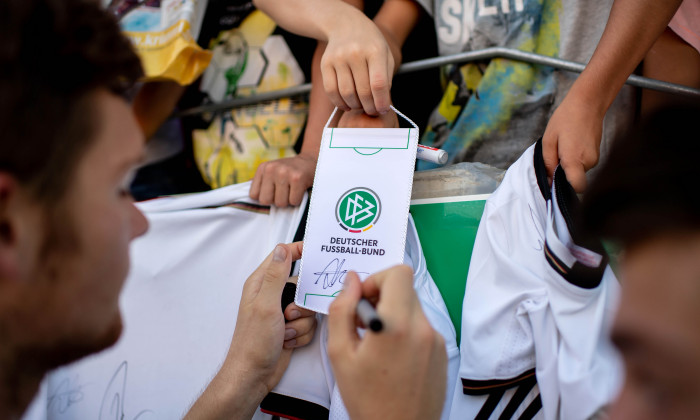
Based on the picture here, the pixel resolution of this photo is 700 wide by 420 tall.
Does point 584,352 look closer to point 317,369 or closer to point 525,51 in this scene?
point 317,369

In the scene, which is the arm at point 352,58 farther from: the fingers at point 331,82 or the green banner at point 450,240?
the green banner at point 450,240

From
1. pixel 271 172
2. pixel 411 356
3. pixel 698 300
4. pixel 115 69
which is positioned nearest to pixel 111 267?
pixel 115 69

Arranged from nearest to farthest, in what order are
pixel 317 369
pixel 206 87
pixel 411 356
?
pixel 411 356, pixel 317 369, pixel 206 87

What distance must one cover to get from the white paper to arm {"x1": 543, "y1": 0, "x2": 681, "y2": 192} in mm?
245

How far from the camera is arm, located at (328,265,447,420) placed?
21.7 inches

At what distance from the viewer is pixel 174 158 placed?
1705 millimetres

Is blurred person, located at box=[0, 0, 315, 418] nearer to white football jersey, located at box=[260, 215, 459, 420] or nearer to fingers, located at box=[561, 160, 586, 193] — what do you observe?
white football jersey, located at box=[260, 215, 459, 420]

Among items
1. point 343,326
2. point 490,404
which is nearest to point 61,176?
point 343,326

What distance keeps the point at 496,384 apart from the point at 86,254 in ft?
1.95

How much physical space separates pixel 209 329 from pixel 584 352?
71cm

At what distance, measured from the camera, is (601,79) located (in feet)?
2.89

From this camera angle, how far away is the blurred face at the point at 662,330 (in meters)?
0.40
